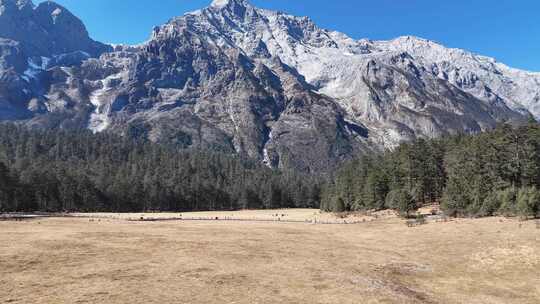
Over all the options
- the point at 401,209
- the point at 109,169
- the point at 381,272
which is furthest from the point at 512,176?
the point at 109,169

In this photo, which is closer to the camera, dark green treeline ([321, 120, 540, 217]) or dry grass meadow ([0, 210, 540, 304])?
dry grass meadow ([0, 210, 540, 304])

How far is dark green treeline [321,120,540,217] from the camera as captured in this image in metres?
75.3

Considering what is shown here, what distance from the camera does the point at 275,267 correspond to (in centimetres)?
3994

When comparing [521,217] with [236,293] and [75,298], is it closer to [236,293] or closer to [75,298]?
[236,293]

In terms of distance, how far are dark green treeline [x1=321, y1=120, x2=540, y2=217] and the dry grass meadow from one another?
38.8ft

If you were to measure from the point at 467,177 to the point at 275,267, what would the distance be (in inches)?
2372

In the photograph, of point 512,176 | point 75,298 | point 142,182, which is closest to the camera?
point 75,298

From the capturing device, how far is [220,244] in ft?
180

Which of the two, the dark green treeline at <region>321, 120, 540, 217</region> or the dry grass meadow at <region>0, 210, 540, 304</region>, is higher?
the dark green treeline at <region>321, 120, 540, 217</region>

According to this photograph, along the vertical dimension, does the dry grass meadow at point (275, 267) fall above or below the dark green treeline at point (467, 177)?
below

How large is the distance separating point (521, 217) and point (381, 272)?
36.7 metres

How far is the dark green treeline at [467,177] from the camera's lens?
75.3 meters

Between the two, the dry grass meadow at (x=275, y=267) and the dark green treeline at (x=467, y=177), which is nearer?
the dry grass meadow at (x=275, y=267)

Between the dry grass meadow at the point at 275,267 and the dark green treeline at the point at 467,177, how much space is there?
1182 centimetres
